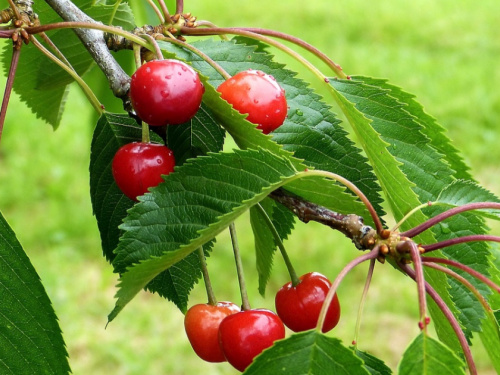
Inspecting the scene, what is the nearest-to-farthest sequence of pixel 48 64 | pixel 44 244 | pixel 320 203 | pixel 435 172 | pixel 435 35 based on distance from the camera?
pixel 320 203, pixel 435 172, pixel 48 64, pixel 44 244, pixel 435 35

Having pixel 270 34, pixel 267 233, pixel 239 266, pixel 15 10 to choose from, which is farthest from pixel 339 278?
pixel 15 10

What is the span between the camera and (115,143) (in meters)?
1.02

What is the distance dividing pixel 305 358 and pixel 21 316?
0.40 meters

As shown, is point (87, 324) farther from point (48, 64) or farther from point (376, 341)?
point (48, 64)

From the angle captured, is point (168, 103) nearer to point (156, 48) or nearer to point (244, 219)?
point (156, 48)

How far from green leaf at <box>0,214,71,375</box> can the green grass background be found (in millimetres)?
738

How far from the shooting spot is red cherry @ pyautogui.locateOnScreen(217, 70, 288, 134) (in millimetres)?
829

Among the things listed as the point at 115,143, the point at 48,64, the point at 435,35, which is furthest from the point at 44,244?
the point at 435,35

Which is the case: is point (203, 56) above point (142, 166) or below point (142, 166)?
above

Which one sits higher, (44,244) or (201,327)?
(44,244)

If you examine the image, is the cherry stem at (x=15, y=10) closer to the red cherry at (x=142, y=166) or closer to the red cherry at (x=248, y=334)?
the red cherry at (x=142, y=166)

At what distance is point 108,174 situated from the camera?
103 cm

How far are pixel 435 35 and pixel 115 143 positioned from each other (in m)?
6.12

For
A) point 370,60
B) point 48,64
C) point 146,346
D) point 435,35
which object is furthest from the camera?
point 435,35
